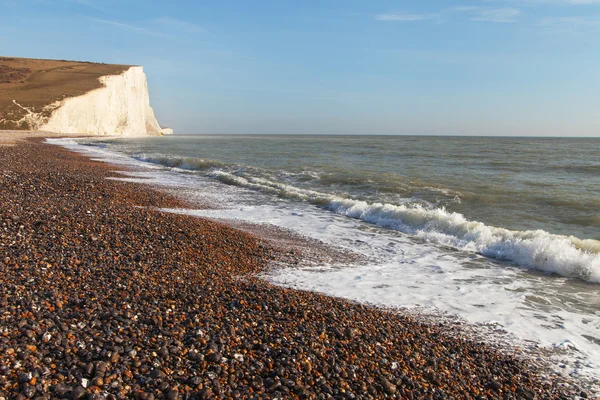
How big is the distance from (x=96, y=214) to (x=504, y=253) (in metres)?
8.83

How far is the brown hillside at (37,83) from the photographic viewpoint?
194 feet

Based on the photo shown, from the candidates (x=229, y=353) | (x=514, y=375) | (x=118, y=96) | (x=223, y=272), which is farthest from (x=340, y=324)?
(x=118, y=96)

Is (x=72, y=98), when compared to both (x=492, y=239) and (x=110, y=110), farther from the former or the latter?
(x=492, y=239)

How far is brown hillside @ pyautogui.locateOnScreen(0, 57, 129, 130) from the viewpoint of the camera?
59022 mm

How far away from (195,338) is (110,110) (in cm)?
8199

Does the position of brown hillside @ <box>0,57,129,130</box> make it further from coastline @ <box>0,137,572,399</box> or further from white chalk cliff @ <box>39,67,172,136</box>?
coastline @ <box>0,137,572,399</box>

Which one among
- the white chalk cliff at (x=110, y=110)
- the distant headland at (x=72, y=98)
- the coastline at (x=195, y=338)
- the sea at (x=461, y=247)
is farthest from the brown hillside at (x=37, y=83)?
the coastline at (x=195, y=338)

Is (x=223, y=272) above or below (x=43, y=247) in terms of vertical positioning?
below

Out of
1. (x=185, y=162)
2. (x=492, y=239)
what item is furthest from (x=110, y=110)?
(x=492, y=239)

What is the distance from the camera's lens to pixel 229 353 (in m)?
3.98

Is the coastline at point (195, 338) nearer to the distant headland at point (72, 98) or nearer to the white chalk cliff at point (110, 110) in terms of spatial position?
the distant headland at point (72, 98)

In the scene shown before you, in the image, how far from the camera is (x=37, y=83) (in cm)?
7425

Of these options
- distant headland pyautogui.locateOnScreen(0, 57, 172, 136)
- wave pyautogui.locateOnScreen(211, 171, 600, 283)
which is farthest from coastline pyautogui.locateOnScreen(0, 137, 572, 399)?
distant headland pyautogui.locateOnScreen(0, 57, 172, 136)

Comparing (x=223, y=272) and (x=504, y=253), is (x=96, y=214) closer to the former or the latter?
(x=223, y=272)
